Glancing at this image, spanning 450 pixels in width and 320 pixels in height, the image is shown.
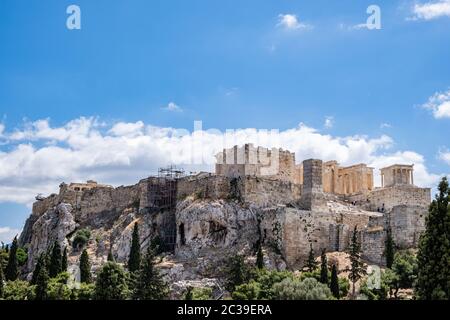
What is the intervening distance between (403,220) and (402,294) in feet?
25.3

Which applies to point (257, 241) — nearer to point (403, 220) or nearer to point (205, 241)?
point (205, 241)

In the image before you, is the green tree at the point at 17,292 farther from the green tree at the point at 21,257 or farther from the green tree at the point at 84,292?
the green tree at the point at 21,257

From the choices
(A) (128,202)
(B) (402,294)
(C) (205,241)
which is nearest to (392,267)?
(B) (402,294)

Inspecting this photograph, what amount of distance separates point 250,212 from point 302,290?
16.2m

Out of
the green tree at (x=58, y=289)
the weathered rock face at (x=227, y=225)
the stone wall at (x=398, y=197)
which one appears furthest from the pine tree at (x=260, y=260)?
the stone wall at (x=398, y=197)

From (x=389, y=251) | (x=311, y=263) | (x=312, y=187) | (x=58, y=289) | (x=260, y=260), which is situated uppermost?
(x=312, y=187)

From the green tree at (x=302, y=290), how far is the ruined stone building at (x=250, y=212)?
9438mm

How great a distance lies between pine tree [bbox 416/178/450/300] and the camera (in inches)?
1446

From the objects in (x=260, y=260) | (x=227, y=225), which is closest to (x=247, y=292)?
(x=260, y=260)

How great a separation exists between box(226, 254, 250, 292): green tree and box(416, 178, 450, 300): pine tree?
12.1m

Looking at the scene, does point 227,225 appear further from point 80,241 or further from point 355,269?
point 80,241

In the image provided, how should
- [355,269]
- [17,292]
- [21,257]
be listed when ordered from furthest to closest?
[21,257], [17,292], [355,269]

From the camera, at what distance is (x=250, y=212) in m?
55.7

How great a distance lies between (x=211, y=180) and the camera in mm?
58812
